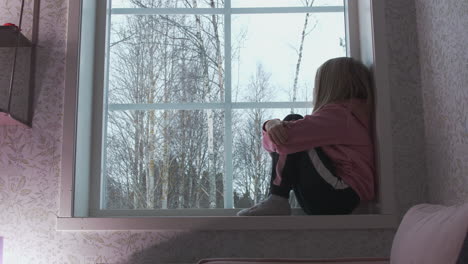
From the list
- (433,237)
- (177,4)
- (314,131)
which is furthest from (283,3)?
(433,237)

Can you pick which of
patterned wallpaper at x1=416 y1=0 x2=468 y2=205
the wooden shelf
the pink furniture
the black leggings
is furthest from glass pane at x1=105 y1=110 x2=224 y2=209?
the pink furniture

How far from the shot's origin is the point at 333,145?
1.81 metres

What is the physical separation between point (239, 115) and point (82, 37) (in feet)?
2.29

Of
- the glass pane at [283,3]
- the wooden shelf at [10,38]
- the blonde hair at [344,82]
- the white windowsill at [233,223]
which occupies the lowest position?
the white windowsill at [233,223]

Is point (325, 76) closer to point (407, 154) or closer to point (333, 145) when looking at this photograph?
point (333, 145)

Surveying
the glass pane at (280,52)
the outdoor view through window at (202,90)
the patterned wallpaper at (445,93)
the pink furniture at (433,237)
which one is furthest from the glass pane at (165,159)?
the pink furniture at (433,237)

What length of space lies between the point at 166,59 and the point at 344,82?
754 mm

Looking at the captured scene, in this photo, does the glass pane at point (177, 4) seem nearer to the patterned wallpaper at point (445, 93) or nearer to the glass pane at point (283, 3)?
the glass pane at point (283, 3)

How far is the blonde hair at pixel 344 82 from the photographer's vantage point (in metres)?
1.86

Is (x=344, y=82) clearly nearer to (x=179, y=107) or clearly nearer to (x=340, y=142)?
(x=340, y=142)

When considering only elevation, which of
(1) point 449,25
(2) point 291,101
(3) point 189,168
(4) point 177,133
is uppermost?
(1) point 449,25

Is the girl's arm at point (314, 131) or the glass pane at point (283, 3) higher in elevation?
the glass pane at point (283, 3)

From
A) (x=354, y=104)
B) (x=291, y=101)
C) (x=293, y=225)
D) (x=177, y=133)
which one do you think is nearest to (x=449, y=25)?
(x=354, y=104)

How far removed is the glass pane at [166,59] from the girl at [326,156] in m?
0.42
